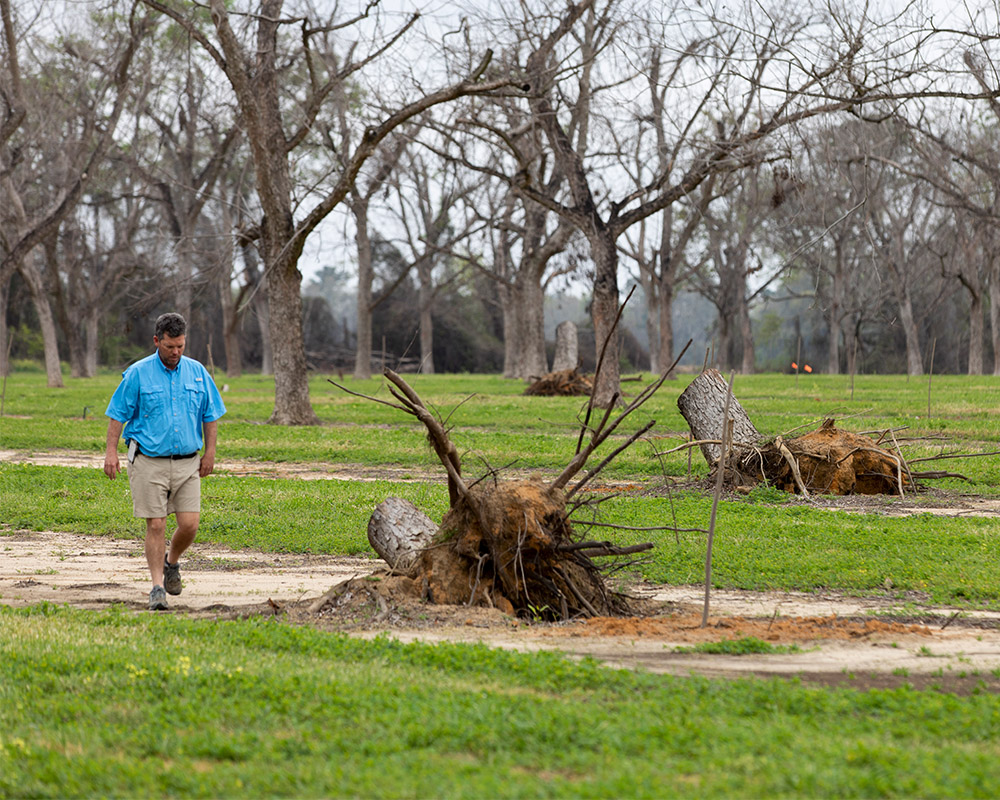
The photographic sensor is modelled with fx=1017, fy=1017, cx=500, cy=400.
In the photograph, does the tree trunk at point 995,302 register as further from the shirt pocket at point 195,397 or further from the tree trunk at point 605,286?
the shirt pocket at point 195,397

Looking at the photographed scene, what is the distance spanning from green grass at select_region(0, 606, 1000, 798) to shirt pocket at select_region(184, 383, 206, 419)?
1921mm

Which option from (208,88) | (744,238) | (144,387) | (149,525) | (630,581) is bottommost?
(630,581)

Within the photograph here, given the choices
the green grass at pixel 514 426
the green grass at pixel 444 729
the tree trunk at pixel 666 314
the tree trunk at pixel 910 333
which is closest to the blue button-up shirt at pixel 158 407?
the green grass at pixel 444 729

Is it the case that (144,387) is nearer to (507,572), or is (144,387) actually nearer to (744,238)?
(507,572)

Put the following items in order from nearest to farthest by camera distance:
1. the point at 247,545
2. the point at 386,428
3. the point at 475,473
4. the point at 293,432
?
the point at 247,545, the point at 475,473, the point at 293,432, the point at 386,428

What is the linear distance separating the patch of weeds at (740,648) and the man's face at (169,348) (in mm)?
Result: 3664

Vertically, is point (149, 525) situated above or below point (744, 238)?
below

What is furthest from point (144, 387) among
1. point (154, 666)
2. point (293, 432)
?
point (293, 432)

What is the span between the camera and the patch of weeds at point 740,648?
5.26 metres

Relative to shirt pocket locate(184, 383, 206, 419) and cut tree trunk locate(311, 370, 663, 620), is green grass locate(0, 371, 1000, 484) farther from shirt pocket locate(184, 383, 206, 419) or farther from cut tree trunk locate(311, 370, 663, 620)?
shirt pocket locate(184, 383, 206, 419)

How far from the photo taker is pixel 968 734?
3990mm

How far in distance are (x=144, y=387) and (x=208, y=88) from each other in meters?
31.0

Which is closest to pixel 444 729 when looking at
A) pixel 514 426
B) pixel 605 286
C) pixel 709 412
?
pixel 709 412

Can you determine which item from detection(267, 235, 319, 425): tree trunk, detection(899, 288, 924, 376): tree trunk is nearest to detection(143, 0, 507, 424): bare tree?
detection(267, 235, 319, 425): tree trunk
